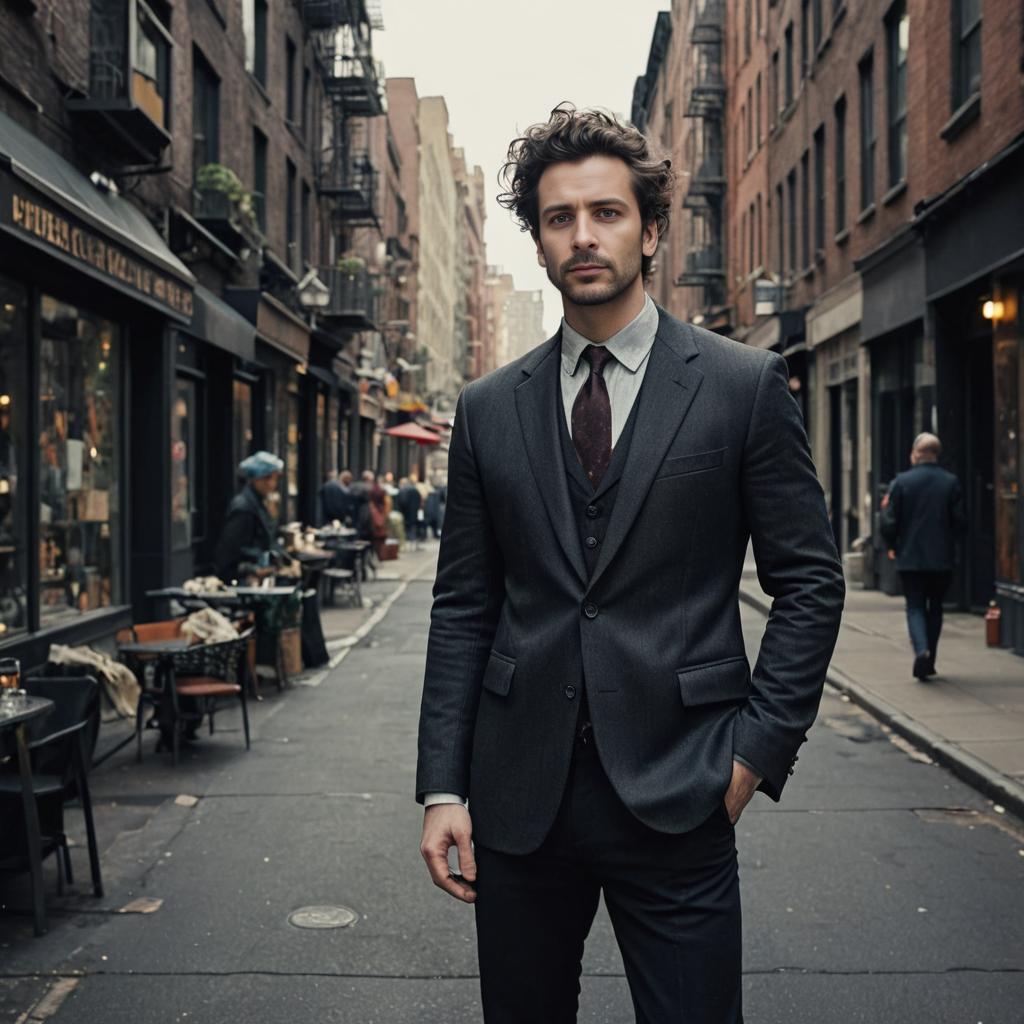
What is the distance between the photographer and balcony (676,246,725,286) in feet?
131

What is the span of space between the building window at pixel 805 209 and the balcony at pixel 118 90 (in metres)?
16.6

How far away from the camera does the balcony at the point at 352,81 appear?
92.8ft

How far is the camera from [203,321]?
14.7 meters

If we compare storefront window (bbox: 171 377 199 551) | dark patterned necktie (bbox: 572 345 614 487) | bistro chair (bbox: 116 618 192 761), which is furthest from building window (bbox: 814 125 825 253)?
dark patterned necktie (bbox: 572 345 614 487)

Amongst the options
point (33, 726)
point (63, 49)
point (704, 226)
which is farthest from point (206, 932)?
point (704, 226)

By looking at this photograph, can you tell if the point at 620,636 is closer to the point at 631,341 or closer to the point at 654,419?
the point at 654,419

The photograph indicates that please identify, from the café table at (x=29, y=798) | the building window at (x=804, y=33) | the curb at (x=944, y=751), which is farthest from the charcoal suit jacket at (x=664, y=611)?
the building window at (x=804, y=33)

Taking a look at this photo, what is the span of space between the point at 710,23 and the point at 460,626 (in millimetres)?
39491

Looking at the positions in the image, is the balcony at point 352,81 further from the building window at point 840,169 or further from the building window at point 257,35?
the building window at point 840,169

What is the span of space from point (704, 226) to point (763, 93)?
10.9 metres

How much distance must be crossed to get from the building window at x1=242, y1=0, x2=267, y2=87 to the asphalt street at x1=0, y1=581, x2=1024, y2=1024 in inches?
621

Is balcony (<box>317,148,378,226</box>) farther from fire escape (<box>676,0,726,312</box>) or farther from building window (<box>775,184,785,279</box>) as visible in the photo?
fire escape (<box>676,0,726,312</box>)

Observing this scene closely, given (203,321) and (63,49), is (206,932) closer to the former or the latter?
(63,49)

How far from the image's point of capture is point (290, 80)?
2520 cm
